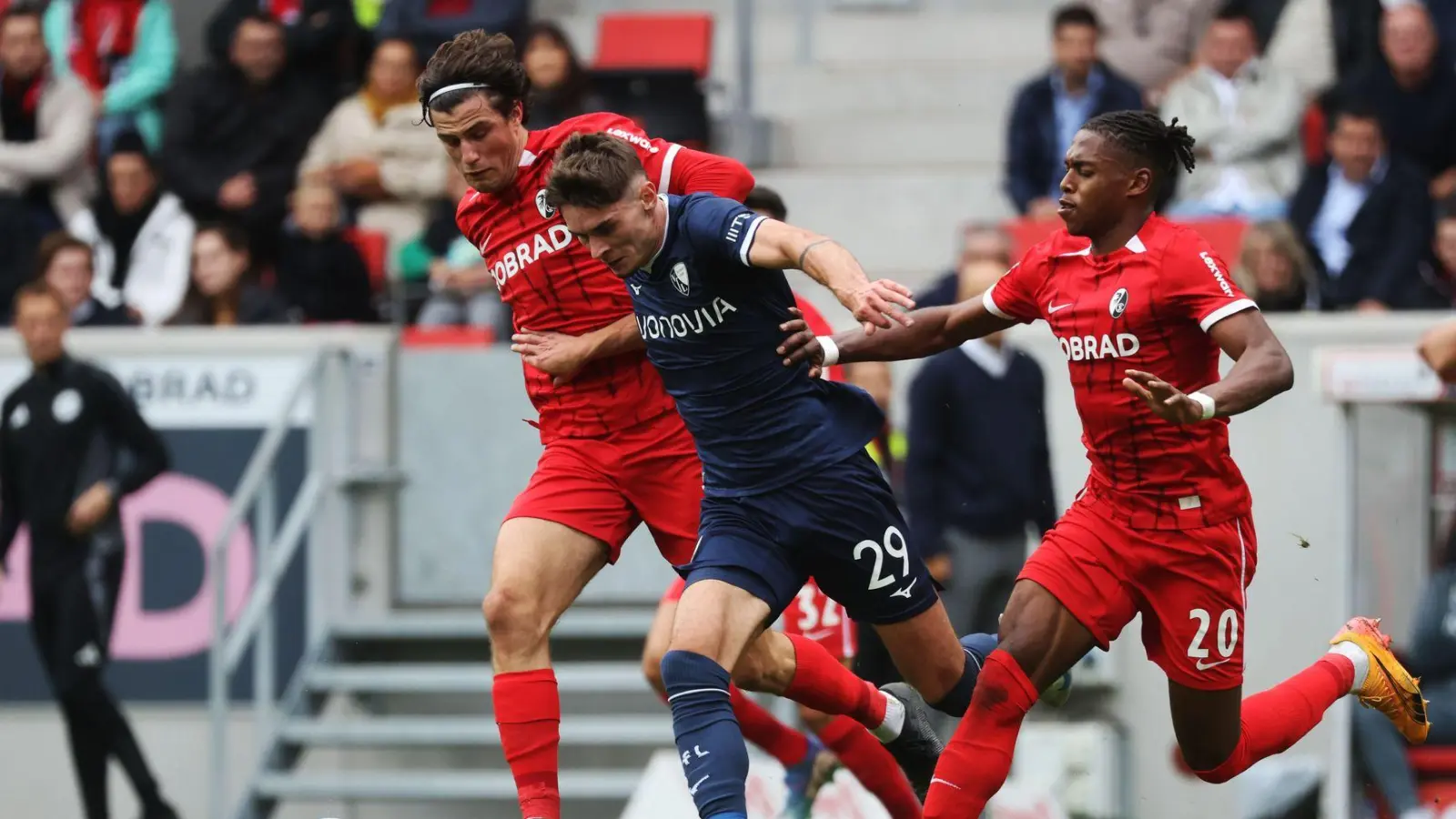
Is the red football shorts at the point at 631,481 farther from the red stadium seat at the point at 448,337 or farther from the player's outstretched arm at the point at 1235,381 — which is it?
the red stadium seat at the point at 448,337

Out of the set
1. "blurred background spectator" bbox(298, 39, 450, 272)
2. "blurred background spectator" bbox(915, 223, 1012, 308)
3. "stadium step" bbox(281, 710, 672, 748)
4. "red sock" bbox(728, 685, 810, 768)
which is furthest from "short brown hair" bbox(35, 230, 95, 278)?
"red sock" bbox(728, 685, 810, 768)

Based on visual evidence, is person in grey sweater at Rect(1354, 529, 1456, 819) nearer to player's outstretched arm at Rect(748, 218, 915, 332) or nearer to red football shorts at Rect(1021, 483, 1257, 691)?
red football shorts at Rect(1021, 483, 1257, 691)

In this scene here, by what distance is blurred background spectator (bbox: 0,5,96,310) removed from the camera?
1252 centimetres

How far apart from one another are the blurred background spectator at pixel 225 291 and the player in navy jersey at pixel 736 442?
17.5 feet

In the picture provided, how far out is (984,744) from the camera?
609 cm

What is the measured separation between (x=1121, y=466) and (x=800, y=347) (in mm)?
971

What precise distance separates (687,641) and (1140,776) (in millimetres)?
4700

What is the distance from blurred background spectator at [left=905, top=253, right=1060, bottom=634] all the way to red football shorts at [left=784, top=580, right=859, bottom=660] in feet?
3.62

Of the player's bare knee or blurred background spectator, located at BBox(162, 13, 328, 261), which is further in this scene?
blurred background spectator, located at BBox(162, 13, 328, 261)

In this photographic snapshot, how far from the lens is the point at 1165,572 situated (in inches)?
240

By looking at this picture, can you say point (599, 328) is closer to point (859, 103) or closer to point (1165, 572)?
point (1165, 572)

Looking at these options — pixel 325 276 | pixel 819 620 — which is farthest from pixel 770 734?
pixel 325 276

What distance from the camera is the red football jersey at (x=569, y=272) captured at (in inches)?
250

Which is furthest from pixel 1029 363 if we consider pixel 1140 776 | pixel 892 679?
pixel 1140 776
